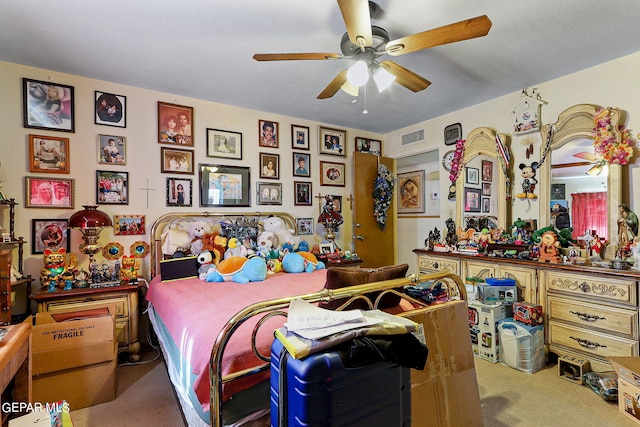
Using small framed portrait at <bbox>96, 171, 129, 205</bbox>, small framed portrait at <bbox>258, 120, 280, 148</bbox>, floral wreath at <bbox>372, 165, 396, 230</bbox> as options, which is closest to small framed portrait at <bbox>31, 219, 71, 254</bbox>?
small framed portrait at <bbox>96, 171, 129, 205</bbox>

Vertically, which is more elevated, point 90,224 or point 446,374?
point 90,224

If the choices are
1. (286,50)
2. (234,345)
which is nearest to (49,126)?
(286,50)

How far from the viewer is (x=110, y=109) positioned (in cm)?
320

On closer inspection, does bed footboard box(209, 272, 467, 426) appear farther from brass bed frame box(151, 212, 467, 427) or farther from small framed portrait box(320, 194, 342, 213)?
small framed portrait box(320, 194, 342, 213)

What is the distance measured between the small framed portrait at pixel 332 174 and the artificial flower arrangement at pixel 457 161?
1.57 meters

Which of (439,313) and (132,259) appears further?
(132,259)

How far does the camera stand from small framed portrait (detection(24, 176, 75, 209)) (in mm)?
2855

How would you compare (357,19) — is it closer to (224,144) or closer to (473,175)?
(224,144)

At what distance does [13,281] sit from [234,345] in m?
2.42

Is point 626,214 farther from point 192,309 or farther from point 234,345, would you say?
point 192,309

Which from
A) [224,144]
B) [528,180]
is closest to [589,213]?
[528,180]

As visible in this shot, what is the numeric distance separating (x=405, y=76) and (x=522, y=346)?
248 centimetres

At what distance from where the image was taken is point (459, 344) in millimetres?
1735

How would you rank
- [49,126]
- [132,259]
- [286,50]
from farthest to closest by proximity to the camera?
[132,259], [49,126], [286,50]
